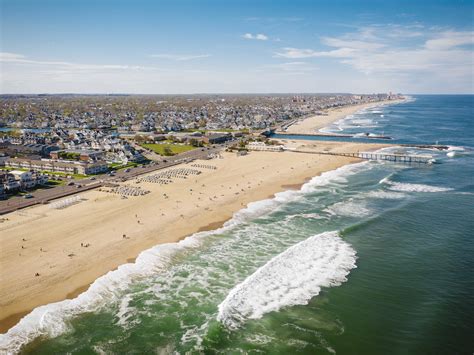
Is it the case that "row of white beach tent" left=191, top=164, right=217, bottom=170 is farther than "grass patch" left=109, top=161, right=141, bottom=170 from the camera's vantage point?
Yes

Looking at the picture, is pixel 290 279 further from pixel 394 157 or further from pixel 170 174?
pixel 394 157

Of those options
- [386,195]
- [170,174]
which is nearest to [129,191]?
[170,174]

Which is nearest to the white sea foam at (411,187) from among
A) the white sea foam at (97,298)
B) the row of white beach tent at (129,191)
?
the white sea foam at (97,298)

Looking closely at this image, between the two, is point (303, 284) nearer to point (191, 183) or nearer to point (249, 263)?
point (249, 263)

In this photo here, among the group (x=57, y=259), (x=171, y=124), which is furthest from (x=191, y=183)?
(x=171, y=124)

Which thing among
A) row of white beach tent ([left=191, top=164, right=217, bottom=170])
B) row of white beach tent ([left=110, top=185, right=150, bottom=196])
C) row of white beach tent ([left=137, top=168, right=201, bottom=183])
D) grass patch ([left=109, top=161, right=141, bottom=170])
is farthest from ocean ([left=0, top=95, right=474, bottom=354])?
grass patch ([left=109, top=161, right=141, bottom=170])

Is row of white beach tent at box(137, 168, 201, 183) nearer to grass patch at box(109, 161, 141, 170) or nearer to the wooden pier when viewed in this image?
grass patch at box(109, 161, 141, 170)

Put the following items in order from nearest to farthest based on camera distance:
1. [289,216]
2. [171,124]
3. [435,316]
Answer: [435,316] < [289,216] < [171,124]
